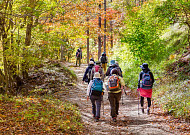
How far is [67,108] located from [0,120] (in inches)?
124

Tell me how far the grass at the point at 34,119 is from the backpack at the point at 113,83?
1753 mm

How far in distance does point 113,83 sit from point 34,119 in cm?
303

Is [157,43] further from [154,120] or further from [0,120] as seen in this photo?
[0,120]

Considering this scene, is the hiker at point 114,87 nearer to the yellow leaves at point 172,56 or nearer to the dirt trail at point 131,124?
the dirt trail at point 131,124

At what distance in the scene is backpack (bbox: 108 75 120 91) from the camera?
7613mm

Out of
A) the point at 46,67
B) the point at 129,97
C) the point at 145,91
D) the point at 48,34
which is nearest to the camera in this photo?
→ the point at 145,91

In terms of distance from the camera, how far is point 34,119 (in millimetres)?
6512

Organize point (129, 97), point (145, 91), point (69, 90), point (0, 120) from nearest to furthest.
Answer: point (0, 120), point (145, 91), point (129, 97), point (69, 90)

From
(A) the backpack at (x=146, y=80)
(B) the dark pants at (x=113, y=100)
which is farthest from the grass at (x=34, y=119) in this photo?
(A) the backpack at (x=146, y=80)

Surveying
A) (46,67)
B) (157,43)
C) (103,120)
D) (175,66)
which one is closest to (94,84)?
(103,120)

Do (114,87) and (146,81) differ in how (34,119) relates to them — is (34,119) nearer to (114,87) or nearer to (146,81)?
(114,87)

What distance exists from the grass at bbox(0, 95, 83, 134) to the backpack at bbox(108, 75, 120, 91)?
175cm

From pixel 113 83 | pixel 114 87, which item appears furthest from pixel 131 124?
pixel 113 83

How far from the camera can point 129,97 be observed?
12641 mm
